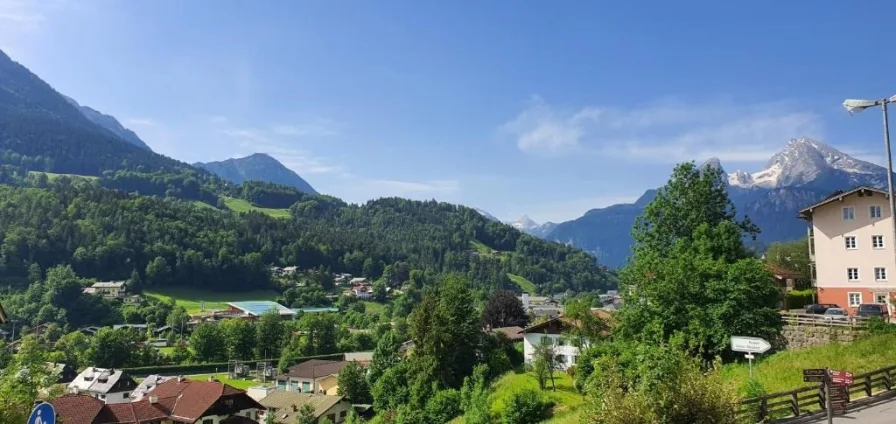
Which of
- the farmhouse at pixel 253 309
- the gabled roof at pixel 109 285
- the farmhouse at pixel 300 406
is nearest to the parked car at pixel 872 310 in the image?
the farmhouse at pixel 300 406

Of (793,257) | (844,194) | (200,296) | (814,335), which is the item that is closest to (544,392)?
(814,335)

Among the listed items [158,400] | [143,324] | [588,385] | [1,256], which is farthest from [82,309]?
[588,385]

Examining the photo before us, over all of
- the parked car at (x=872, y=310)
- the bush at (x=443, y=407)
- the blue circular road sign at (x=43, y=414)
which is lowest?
the bush at (x=443, y=407)

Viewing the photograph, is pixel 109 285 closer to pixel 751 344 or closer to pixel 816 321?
pixel 816 321

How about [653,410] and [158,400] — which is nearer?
[653,410]

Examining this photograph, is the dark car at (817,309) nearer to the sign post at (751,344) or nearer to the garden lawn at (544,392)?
the garden lawn at (544,392)

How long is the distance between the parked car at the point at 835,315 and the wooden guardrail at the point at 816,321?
0.16 meters

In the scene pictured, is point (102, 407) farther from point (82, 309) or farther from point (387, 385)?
point (82, 309)

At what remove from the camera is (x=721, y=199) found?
1623 inches

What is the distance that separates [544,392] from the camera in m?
43.5

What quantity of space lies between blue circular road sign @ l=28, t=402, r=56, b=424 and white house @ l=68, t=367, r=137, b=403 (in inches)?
2789

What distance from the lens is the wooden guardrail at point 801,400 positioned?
16.3 metres

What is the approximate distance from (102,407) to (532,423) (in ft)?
122

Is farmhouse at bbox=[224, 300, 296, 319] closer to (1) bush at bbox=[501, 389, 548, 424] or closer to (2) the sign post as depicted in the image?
(1) bush at bbox=[501, 389, 548, 424]
